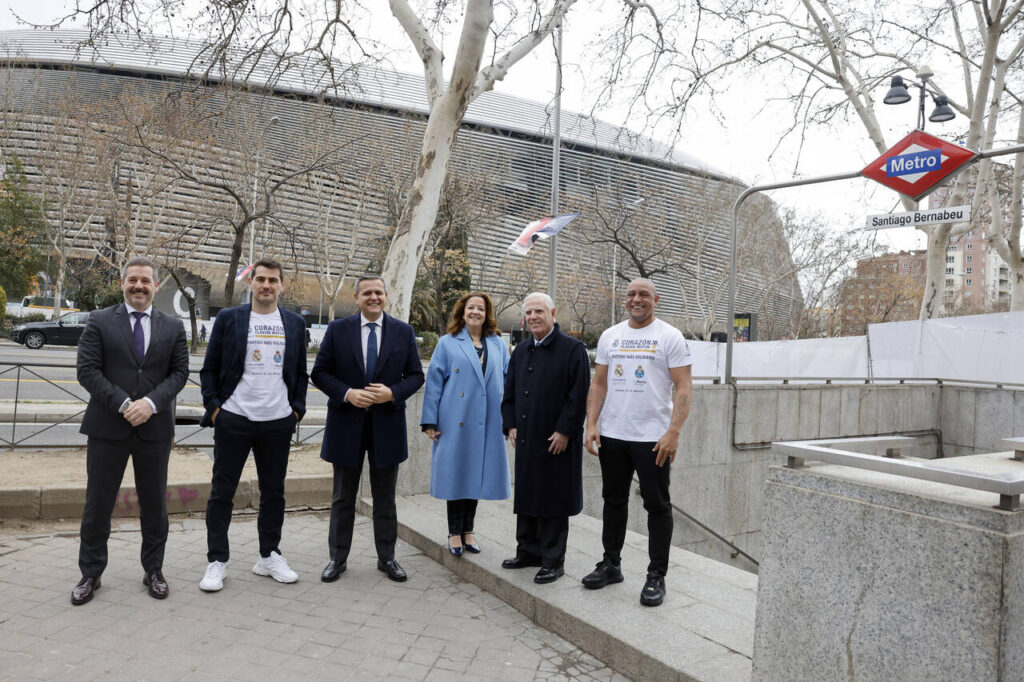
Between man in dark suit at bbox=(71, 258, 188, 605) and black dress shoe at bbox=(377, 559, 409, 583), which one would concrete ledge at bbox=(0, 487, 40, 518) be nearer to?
man in dark suit at bbox=(71, 258, 188, 605)

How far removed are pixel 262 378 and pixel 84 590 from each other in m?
1.52

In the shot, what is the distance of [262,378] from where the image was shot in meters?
4.62

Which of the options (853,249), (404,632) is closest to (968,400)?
(404,632)

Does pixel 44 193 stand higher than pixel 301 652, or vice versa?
pixel 44 193

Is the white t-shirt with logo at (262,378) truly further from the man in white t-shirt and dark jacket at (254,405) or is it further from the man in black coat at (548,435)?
the man in black coat at (548,435)

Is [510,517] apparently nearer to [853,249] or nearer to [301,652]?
[301,652]

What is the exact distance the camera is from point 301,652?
3582mm

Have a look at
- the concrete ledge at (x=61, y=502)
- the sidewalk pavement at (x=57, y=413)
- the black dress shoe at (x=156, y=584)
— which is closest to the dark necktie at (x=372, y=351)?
the black dress shoe at (x=156, y=584)

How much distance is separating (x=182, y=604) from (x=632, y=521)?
6376 millimetres

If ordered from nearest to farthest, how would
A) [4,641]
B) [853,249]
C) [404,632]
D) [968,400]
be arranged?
[4,641] → [404,632] → [968,400] → [853,249]

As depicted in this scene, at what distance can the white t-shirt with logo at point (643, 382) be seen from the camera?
419 centimetres

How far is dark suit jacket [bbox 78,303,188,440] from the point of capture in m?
4.15

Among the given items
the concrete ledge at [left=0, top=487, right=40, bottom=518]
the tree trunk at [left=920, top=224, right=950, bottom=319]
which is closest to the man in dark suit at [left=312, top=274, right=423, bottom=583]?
the concrete ledge at [left=0, top=487, right=40, bottom=518]

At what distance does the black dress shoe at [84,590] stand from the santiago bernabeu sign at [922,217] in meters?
8.48
